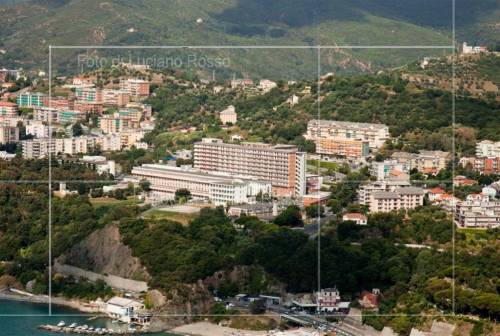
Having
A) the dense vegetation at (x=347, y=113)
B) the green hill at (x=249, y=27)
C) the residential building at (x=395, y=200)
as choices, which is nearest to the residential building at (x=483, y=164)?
the dense vegetation at (x=347, y=113)

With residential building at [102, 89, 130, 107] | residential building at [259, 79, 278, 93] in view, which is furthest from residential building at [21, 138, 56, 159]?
residential building at [259, 79, 278, 93]

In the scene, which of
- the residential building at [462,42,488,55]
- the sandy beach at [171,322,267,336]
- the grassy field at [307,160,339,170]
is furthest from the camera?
the residential building at [462,42,488,55]

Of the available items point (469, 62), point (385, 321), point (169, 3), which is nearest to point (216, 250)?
point (385, 321)

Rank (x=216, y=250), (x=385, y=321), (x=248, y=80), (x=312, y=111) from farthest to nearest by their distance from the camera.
→ (x=248, y=80)
(x=312, y=111)
(x=216, y=250)
(x=385, y=321)

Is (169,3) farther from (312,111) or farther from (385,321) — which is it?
(385,321)

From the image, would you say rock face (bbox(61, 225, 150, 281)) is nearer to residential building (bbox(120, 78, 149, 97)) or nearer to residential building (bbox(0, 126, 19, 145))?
residential building (bbox(0, 126, 19, 145))
